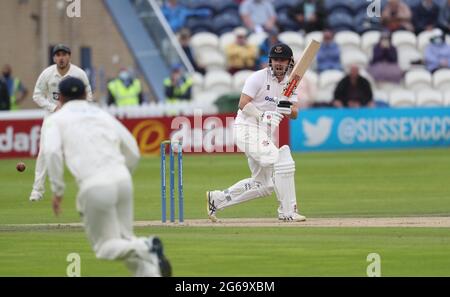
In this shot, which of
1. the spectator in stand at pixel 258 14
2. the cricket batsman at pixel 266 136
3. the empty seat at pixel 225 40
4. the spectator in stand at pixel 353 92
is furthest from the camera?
the spectator in stand at pixel 258 14

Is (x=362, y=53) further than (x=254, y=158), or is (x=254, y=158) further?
(x=362, y=53)

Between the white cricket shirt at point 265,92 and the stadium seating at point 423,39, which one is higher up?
the stadium seating at point 423,39

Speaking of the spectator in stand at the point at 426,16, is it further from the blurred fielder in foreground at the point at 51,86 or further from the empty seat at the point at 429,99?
the blurred fielder in foreground at the point at 51,86

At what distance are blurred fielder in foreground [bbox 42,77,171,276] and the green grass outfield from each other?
1.62 metres

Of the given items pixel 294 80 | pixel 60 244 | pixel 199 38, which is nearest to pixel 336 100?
pixel 199 38

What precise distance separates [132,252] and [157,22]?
1904cm

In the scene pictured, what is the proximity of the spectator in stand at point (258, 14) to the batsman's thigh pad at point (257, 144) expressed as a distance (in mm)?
14995

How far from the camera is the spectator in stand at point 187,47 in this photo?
93.5 feet

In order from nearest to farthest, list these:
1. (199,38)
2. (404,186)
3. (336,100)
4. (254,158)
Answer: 1. (254,158)
2. (404,186)
3. (336,100)
4. (199,38)

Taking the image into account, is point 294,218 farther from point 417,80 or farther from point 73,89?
point 417,80

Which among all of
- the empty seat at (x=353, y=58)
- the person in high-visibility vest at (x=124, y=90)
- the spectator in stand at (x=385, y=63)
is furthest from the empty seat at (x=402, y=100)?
the person in high-visibility vest at (x=124, y=90)

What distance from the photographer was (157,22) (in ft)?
92.8

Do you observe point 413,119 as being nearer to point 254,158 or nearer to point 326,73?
point 326,73
